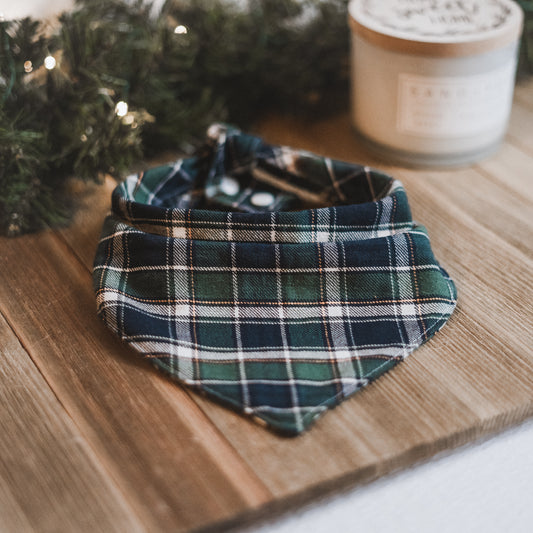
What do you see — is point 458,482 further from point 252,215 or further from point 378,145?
point 378,145

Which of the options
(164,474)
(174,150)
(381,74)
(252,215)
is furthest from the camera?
(174,150)

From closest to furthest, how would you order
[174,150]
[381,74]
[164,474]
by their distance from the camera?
[164,474], [381,74], [174,150]

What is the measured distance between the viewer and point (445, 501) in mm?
434

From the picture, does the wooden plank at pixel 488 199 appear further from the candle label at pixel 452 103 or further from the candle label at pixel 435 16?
the candle label at pixel 435 16

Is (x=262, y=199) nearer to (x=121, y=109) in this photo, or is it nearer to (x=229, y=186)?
(x=229, y=186)

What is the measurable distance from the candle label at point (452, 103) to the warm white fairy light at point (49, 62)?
1.15 ft

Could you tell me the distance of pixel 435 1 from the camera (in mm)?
706

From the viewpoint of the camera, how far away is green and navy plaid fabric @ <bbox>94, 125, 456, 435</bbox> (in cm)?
48

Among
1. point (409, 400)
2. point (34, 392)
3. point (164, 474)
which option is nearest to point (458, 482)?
point (409, 400)

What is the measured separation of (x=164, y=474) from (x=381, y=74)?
0.47 meters

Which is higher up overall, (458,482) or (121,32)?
(121,32)

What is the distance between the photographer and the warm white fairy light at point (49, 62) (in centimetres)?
62

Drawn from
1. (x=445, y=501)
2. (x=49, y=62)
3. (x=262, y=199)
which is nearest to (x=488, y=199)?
(x=262, y=199)

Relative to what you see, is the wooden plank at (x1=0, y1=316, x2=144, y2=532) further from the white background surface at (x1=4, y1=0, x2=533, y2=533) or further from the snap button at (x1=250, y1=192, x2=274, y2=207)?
the snap button at (x1=250, y1=192, x2=274, y2=207)
